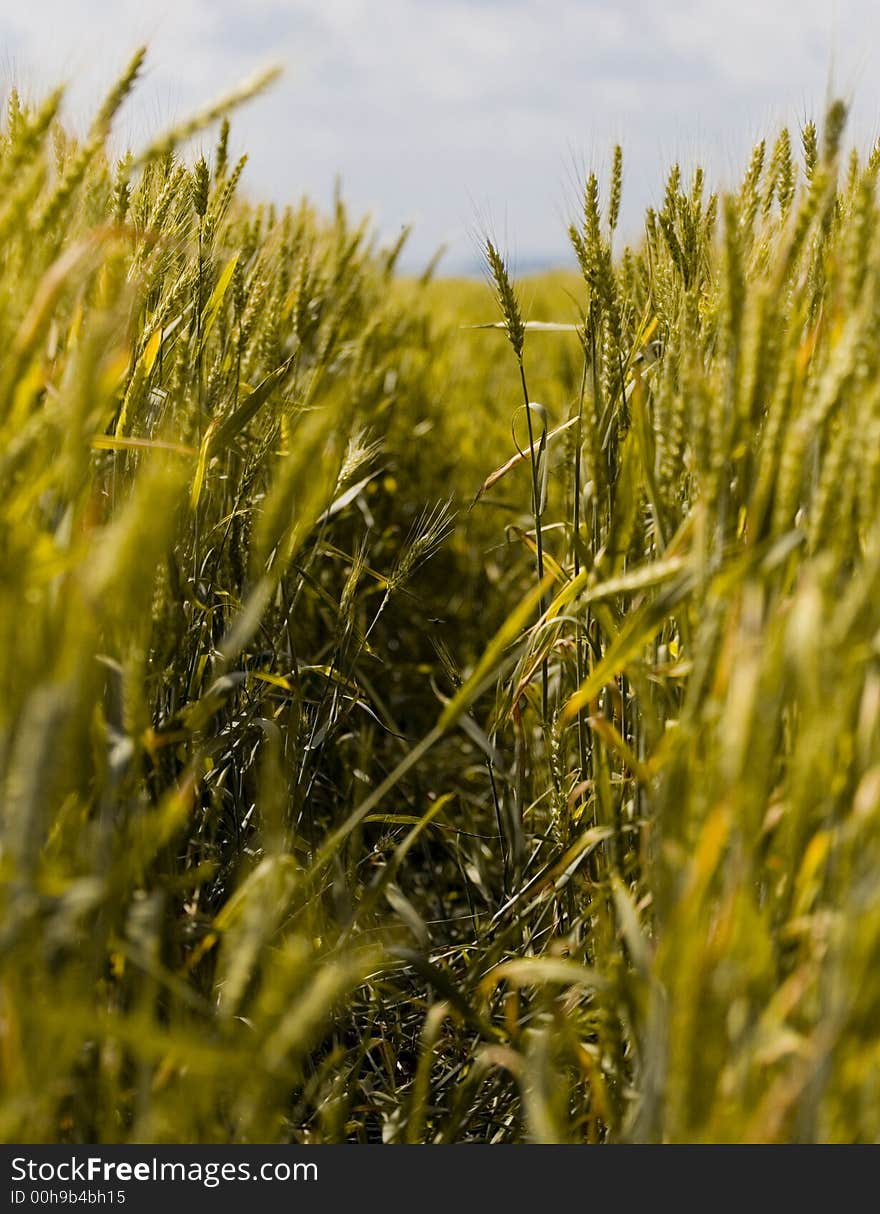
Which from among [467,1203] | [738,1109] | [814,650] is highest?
[814,650]

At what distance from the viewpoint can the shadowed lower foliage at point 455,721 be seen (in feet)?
1.93

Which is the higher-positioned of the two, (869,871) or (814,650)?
(814,650)

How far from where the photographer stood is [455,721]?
91 cm

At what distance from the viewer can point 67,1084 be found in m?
0.67

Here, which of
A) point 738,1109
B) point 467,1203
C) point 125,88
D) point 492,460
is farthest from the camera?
point 492,460

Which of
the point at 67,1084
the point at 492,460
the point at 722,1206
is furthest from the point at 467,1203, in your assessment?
the point at 492,460

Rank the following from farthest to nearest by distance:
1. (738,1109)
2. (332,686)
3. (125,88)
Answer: (332,686), (125,88), (738,1109)

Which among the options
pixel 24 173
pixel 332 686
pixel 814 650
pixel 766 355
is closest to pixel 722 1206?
pixel 814 650

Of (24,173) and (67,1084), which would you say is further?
(24,173)

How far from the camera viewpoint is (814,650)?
1.92ft

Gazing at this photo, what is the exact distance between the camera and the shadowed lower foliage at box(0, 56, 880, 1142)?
23.1 inches

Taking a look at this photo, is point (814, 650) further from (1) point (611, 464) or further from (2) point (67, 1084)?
(1) point (611, 464)

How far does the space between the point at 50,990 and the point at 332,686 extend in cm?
66

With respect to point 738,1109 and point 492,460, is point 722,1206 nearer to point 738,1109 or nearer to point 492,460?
point 738,1109
